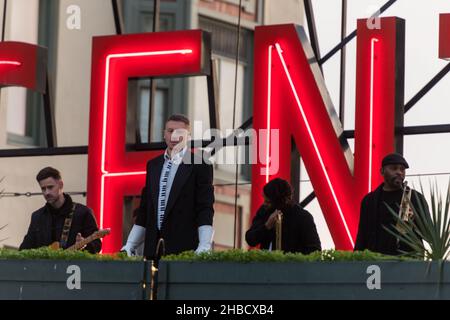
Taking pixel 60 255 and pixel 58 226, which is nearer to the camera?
pixel 60 255

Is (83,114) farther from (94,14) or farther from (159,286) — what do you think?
(159,286)

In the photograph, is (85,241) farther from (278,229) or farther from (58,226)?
(278,229)

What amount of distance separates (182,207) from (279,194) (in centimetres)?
80

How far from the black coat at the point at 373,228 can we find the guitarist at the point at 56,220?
6.45 ft

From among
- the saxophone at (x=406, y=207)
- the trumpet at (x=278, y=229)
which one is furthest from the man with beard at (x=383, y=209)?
the trumpet at (x=278, y=229)

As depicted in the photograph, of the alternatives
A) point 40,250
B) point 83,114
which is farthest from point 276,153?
point 83,114

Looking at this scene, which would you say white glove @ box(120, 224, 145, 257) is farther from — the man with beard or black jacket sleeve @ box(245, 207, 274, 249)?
the man with beard

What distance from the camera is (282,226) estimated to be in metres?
13.3

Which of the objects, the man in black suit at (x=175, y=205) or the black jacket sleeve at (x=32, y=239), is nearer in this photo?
the man in black suit at (x=175, y=205)

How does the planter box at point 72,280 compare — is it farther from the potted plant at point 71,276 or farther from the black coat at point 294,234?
the black coat at point 294,234

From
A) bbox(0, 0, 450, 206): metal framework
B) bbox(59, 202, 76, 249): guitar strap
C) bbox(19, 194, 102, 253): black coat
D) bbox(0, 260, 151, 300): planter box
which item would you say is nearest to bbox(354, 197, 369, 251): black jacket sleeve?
bbox(19, 194, 102, 253): black coat

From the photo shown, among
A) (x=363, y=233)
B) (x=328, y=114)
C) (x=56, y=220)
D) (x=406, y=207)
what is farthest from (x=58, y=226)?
(x=328, y=114)

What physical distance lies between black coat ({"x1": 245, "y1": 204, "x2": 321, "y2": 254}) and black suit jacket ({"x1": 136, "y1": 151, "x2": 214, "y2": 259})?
564 millimetres

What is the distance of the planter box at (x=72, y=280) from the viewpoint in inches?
429
